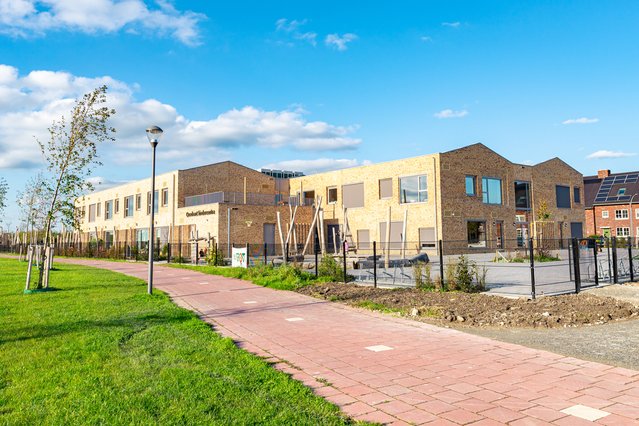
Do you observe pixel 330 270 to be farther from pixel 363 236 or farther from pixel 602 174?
pixel 602 174

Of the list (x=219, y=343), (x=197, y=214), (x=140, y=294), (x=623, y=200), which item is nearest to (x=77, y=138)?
(x=140, y=294)

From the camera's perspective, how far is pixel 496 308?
9062 mm

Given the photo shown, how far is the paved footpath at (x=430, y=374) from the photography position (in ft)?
13.0

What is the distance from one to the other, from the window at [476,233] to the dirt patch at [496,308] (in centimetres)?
2372

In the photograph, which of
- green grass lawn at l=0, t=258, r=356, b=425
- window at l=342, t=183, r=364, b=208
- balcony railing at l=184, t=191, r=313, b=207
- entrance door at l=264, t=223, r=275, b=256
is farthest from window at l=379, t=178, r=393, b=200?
green grass lawn at l=0, t=258, r=356, b=425

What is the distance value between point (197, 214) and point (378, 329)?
96.0 ft

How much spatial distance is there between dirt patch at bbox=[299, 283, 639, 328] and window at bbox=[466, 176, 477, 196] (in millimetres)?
24516

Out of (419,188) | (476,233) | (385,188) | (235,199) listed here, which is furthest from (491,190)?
(235,199)

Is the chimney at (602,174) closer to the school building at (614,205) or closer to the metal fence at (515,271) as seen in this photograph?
the school building at (614,205)

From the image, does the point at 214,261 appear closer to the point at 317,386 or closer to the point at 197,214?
the point at 197,214

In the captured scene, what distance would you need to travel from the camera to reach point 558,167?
142ft

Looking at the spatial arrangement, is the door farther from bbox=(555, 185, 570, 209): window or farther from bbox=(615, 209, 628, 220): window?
bbox=(615, 209, 628, 220): window

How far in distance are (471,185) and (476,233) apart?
3.66m

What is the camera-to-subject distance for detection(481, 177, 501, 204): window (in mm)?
35625
